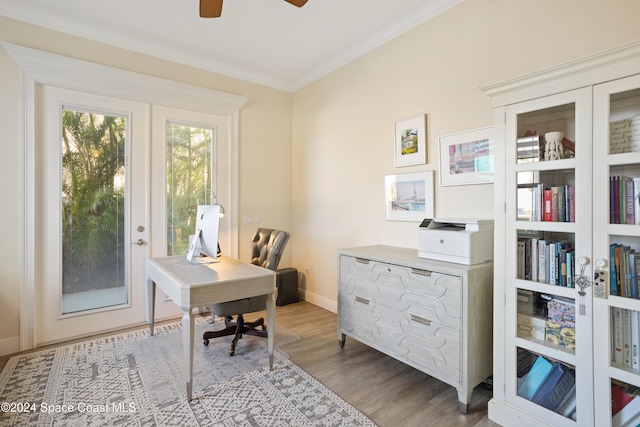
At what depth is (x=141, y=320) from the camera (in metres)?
3.30

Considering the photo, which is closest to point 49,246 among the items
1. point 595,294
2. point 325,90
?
point 325,90

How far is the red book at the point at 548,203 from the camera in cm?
171

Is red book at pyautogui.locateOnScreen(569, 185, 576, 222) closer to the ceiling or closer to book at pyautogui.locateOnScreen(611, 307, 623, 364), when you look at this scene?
book at pyautogui.locateOnScreen(611, 307, 623, 364)

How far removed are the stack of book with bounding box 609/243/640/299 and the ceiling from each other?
2.12 m

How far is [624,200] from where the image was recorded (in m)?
1.46

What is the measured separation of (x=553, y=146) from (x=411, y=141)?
48.5 inches

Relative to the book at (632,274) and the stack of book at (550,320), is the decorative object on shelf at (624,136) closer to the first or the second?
the book at (632,274)

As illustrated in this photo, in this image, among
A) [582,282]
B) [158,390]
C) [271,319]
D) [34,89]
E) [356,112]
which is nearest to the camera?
[582,282]

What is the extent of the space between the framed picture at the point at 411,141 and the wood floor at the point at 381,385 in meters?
1.71

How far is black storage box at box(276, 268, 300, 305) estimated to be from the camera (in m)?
3.97

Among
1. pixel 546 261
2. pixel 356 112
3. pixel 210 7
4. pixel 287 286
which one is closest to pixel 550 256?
pixel 546 261

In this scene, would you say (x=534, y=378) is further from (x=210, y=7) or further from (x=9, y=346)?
(x=9, y=346)

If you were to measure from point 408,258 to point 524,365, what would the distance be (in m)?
0.90

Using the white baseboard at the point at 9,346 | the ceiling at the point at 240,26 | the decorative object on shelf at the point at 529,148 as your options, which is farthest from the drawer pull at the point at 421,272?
the white baseboard at the point at 9,346
